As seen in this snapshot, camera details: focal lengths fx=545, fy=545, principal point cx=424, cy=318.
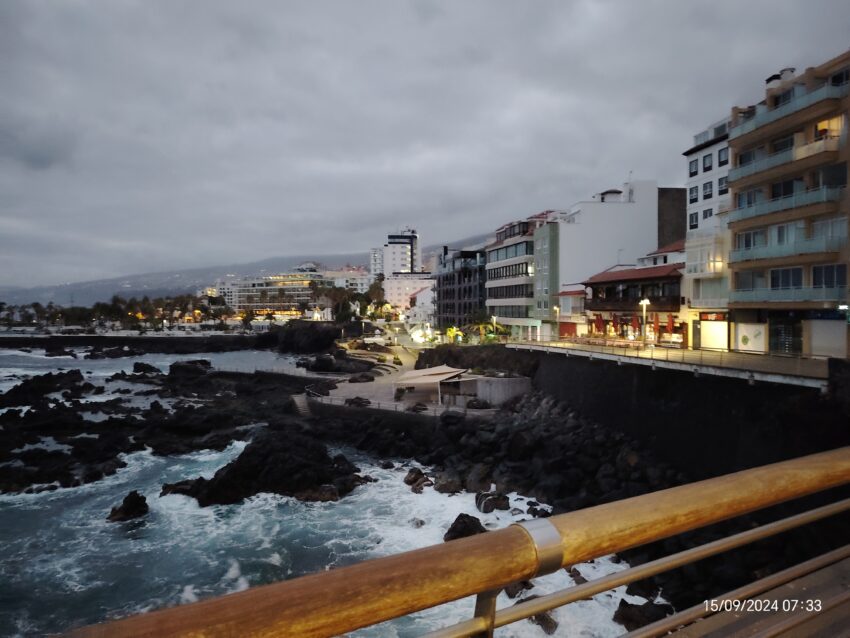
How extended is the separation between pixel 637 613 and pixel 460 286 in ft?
212

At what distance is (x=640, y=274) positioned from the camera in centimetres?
3928

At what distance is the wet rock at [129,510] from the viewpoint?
22.2m

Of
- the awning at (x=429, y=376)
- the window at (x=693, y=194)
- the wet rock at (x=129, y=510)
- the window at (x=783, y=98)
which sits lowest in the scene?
the wet rock at (x=129, y=510)

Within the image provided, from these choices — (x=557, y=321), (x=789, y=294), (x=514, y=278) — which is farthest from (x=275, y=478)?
(x=514, y=278)

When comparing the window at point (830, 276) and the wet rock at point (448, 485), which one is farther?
the wet rock at point (448, 485)

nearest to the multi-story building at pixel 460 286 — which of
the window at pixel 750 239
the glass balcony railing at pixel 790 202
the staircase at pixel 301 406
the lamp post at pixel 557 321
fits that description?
the lamp post at pixel 557 321

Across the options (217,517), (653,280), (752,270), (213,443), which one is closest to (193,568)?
(217,517)

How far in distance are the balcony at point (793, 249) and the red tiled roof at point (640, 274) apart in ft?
23.4

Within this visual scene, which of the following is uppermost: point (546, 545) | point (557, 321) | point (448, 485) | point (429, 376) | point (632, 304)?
point (632, 304)

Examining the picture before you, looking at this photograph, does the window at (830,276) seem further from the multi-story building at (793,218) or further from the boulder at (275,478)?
the boulder at (275,478)

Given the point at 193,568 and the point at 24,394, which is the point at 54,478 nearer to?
the point at 193,568

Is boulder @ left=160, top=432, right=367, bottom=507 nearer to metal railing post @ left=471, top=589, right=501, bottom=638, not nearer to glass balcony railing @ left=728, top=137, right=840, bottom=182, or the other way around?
metal railing post @ left=471, top=589, right=501, bottom=638

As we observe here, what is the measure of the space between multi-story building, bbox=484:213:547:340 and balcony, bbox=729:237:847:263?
26029mm

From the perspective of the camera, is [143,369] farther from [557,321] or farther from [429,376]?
[557,321]
